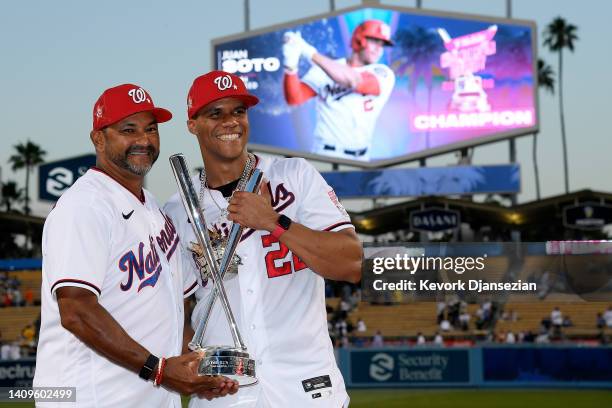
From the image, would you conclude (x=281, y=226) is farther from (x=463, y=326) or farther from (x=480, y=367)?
(x=463, y=326)

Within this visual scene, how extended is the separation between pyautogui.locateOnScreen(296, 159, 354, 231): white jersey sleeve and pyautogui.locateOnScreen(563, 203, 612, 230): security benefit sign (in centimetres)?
3932

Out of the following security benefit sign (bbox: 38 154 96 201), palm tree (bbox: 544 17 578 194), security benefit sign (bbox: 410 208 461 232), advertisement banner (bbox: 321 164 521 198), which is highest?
palm tree (bbox: 544 17 578 194)

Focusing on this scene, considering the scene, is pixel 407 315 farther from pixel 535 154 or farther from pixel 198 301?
pixel 535 154

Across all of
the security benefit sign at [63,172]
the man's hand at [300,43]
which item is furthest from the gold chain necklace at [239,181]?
the man's hand at [300,43]

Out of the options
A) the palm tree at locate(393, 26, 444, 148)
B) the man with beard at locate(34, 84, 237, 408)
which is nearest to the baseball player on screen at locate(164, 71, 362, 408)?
the man with beard at locate(34, 84, 237, 408)

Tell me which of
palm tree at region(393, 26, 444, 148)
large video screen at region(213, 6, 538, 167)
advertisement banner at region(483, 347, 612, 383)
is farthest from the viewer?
palm tree at region(393, 26, 444, 148)

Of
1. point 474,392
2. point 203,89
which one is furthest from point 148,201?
point 474,392

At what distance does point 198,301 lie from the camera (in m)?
5.08

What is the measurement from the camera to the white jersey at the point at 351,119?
3991 cm

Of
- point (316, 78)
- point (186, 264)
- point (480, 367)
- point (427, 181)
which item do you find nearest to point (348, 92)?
point (316, 78)

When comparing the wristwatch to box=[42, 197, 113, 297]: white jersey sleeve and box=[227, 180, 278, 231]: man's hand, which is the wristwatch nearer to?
box=[227, 180, 278, 231]: man's hand

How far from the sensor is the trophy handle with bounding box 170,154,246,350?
4391 mm

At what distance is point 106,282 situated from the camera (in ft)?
14.2

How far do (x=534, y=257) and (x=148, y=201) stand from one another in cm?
250
